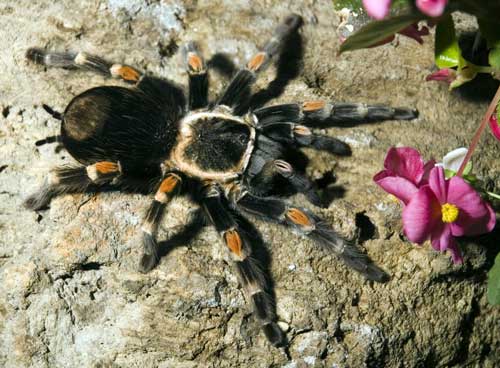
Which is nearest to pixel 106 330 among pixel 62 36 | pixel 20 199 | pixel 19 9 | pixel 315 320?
pixel 20 199

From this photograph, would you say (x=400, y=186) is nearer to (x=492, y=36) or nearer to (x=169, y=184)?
(x=492, y=36)

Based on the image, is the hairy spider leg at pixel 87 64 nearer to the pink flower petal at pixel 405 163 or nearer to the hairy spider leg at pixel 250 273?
the hairy spider leg at pixel 250 273

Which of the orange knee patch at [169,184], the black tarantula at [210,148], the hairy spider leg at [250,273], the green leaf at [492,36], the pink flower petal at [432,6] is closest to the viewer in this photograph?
the pink flower petal at [432,6]

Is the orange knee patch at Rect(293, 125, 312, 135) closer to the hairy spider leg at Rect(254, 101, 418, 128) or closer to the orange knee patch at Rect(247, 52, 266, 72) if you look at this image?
the hairy spider leg at Rect(254, 101, 418, 128)

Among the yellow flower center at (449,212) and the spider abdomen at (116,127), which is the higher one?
the yellow flower center at (449,212)

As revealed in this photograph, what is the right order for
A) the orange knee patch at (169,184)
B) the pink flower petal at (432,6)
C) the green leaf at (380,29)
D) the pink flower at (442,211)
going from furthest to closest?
the orange knee patch at (169,184)
the pink flower at (442,211)
the green leaf at (380,29)
the pink flower petal at (432,6)

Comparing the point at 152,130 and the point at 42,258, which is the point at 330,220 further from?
the point at 42,258

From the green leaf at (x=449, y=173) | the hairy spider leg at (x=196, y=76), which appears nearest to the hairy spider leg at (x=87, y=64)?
the hairy spider leg at (x=196, y=76)
